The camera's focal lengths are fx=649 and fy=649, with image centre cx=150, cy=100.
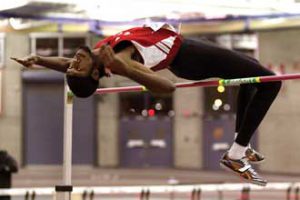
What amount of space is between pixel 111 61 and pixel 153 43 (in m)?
0.65

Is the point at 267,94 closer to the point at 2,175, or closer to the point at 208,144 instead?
the point at 2,175

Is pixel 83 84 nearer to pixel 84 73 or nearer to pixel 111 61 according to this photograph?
pixel 84 73

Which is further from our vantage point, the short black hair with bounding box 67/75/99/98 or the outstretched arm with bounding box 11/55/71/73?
the outstretched arm with bounding box 11/55/71/73

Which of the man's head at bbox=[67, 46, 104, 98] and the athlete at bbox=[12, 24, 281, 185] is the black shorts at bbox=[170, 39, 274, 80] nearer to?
the athlete at bbox=[12, 24, 281, 185]

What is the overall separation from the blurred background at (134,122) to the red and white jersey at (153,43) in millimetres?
9408

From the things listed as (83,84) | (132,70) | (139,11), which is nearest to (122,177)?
(139,11)

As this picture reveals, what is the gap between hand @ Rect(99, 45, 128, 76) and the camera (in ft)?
11.2

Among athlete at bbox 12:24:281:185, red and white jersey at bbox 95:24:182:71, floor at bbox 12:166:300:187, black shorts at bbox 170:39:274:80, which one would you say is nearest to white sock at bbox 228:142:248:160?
athlete at bbox 12:24:281:185

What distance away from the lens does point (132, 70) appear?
11.6 feet

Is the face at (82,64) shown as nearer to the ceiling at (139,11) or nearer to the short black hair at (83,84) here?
the short black hair at (83,84)

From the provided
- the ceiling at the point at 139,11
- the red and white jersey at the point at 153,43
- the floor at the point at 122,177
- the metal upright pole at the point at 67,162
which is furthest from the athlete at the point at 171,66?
the floor at the point at 122,177

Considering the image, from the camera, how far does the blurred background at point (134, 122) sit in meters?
15.4

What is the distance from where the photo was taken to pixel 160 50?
Result: 4.03 metres

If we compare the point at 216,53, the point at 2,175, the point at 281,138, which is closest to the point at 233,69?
the point at 216,53
